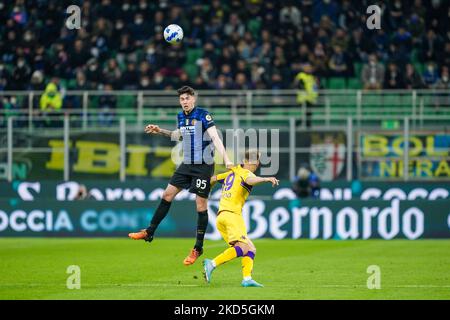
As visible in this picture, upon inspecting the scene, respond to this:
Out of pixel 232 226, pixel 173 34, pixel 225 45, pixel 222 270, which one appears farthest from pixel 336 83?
pixel 232 226

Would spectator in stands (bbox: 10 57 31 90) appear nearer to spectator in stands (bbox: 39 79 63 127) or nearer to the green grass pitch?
spectator in stands (bbox: 39 79 63 127)

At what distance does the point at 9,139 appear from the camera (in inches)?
934

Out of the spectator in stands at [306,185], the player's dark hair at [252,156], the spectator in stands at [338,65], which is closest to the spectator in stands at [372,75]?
the spectator in stands at [338,65]

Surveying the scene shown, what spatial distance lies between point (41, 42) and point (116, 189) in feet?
21.0

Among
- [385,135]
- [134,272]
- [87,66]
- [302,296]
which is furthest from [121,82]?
[302,296]

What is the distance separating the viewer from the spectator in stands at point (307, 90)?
24.5 m

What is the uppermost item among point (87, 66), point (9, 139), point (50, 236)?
point (87, 66)

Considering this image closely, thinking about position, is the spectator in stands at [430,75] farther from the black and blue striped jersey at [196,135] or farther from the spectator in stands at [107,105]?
the black and blue striped jersey at [196,135]

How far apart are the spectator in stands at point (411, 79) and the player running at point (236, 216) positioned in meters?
14.1

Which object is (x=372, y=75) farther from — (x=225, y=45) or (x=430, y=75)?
(x=225, y=45)

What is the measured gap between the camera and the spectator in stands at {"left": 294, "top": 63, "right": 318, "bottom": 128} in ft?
80.5

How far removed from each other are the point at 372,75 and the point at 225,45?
4.23 metres

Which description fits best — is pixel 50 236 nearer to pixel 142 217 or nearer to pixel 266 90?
pixel 142 217
